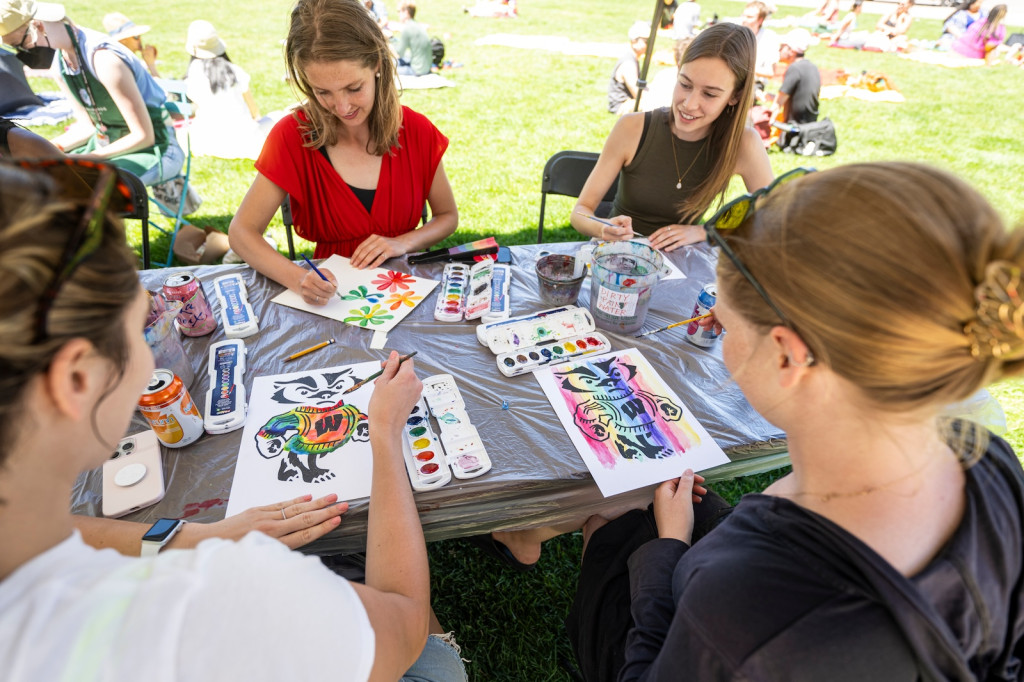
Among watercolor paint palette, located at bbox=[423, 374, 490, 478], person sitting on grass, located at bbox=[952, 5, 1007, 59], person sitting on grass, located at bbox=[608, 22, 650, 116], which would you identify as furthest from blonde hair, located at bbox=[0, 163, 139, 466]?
person sitting on grass, located at bbox=[952, 5, 1007, 59]

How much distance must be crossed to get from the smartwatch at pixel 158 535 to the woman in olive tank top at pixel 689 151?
4.86 feet

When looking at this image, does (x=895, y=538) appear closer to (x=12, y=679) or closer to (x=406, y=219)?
(x=12, y=679)

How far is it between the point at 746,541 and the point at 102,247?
3.10 ft

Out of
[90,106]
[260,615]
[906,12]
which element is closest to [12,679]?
[260,615]

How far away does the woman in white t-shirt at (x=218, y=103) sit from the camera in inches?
159

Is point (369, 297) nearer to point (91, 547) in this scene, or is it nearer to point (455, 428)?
point (455, 428)

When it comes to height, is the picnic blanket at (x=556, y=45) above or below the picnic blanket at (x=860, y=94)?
above

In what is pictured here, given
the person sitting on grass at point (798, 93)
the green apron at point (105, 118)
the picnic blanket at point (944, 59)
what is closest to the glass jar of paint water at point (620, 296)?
the green apron at point (105, 118)

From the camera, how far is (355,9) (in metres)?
1.68

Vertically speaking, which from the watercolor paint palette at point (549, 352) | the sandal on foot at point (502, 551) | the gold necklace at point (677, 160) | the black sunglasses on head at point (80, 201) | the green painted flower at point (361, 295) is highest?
the black sunglasses on head at point (80, 201)

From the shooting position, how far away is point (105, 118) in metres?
2.98

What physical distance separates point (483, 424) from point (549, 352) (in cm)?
31

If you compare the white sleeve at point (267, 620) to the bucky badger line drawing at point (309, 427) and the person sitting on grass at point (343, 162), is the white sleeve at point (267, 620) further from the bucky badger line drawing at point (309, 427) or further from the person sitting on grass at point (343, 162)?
the person sitting on grass at point (343, 162)

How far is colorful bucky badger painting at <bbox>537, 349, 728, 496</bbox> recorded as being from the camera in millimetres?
1109
